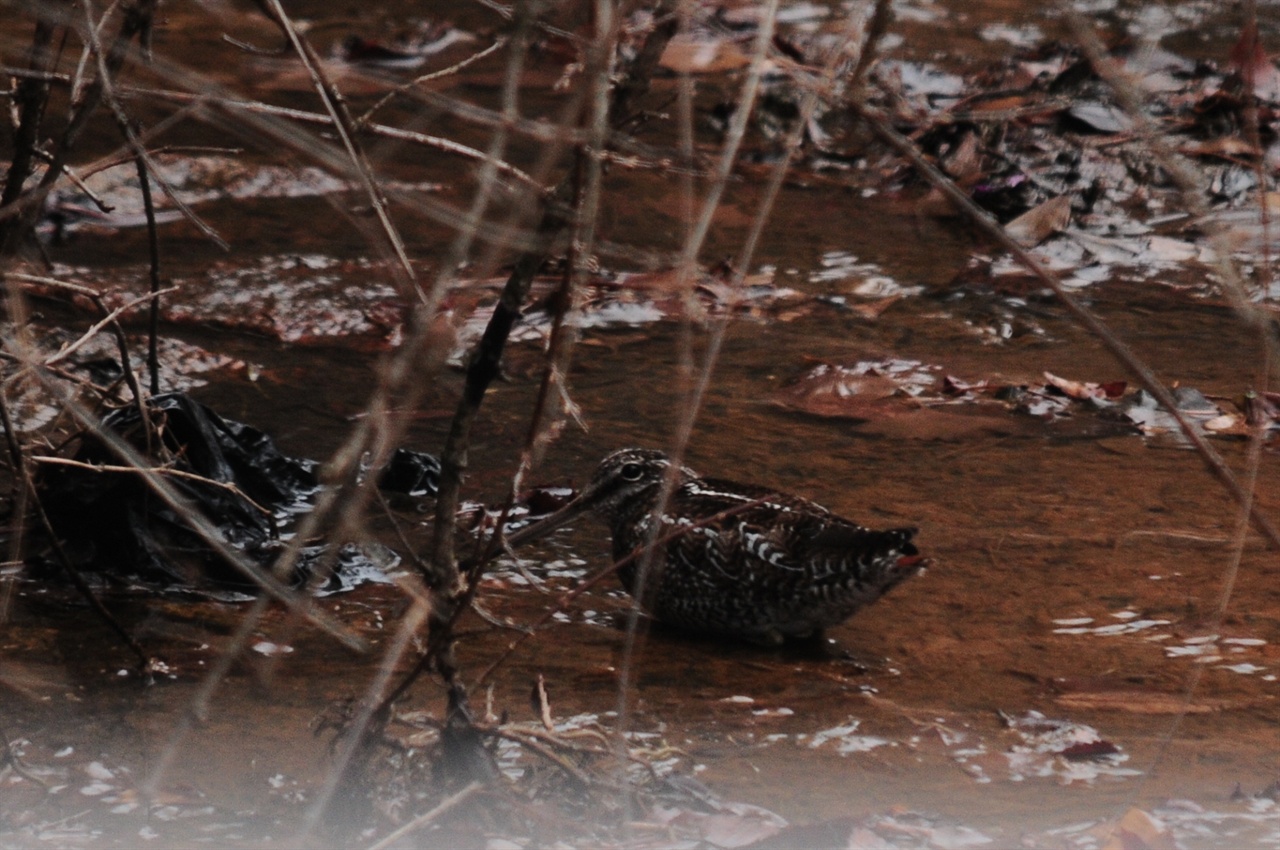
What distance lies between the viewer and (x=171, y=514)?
201 inches

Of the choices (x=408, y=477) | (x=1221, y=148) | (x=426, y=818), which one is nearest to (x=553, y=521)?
(x=426, y=818)

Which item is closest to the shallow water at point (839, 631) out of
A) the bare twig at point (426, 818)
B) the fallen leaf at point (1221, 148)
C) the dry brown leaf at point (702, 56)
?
the bare twig at point (426, 818)

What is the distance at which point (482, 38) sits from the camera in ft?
39.9

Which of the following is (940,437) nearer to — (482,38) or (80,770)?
(80,770)

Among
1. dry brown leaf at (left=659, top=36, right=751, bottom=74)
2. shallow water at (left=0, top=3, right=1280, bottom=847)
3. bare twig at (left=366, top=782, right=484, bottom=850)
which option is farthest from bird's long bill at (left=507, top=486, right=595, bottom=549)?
dry brown leaf at (left=659, top=36, right=751, bottom=74)

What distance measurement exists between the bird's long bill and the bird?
0.01 m

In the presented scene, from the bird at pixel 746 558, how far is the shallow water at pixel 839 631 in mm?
128

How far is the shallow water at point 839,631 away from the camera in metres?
3.77

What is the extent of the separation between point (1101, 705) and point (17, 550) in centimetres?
307

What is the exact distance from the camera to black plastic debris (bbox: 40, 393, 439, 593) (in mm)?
4969

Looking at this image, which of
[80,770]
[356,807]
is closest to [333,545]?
[356,807]

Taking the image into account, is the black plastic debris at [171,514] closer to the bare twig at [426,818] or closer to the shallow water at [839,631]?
the shallow water at [839,631]

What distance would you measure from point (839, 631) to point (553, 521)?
1.32 metres

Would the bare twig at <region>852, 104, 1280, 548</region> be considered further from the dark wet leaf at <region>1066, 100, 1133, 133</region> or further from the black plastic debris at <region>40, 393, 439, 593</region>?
the dark wet leaf at <region>1066, 100, 1133, 133</region>
